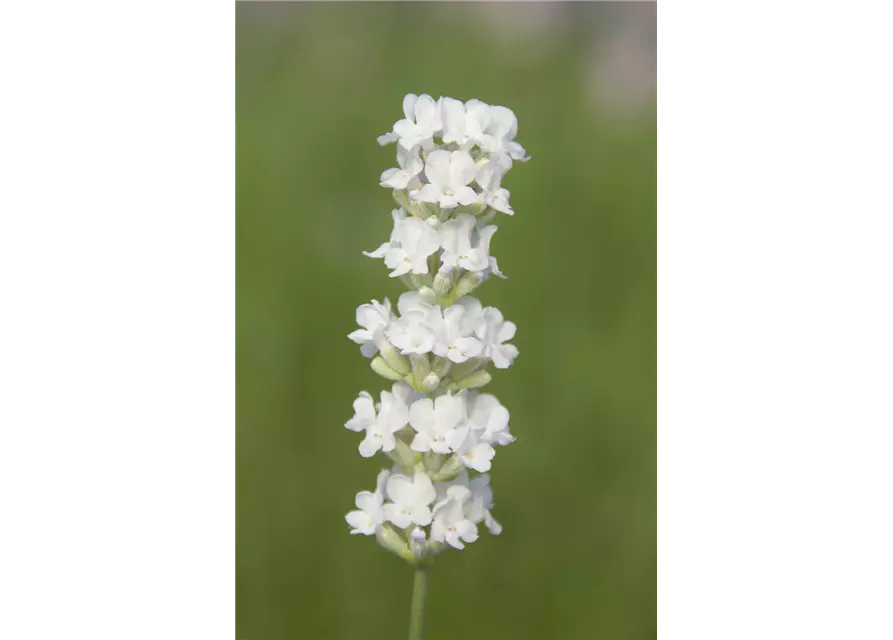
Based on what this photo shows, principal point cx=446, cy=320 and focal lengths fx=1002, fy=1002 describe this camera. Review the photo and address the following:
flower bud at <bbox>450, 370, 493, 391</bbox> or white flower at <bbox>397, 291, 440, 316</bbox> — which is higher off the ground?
white flower at <bbox>397, 291, 440, 316</bbox>

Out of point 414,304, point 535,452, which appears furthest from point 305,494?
point 414,304

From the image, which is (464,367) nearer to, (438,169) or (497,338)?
(497,338)

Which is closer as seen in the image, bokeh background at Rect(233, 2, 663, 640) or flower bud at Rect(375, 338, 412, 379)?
flower bud at Rect(375, 338, 412, 379)

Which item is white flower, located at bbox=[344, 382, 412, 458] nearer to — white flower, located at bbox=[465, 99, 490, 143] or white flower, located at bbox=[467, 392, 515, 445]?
white flower, located at bbox=[467, 392, 515, 445]

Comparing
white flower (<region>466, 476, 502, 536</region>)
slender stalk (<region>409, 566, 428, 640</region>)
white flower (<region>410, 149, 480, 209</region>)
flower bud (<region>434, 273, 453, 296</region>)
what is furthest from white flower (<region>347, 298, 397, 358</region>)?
slender stalk (<region>409, 566, 428, 640</region>)

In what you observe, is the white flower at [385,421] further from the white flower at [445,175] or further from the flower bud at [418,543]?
the white flower at [445,175]

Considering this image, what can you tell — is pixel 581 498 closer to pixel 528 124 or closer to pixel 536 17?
pixel 528 124

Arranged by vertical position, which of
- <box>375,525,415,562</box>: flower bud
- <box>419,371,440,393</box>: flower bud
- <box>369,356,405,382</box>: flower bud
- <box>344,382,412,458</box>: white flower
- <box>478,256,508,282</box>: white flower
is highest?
<box>478,256,508,282</box>: white flower
